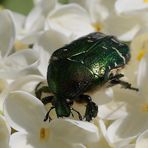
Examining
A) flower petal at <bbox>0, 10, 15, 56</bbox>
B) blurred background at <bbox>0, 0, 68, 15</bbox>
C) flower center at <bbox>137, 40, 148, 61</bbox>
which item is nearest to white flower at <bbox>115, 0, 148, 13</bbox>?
flower center at <bbox>137, 40, 148, 61</bbox>

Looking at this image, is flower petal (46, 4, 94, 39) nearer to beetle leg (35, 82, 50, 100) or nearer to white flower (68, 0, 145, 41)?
white flower (68, 0, 145, 41)

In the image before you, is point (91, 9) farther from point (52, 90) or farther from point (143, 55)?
point (52, 90)

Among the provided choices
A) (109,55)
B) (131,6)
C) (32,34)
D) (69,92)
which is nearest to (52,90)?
(69,92)

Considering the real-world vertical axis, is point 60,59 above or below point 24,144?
above

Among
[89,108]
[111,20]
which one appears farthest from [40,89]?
[111,20]

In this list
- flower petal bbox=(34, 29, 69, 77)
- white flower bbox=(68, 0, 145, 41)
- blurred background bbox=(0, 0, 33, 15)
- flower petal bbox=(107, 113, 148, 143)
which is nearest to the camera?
flower petal bbox=(107, 113, 148, 143)

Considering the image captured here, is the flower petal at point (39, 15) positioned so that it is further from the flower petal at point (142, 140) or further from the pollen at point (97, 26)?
the flower petal at point (142, 140)

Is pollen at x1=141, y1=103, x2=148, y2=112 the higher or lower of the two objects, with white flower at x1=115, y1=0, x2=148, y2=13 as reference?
lower
